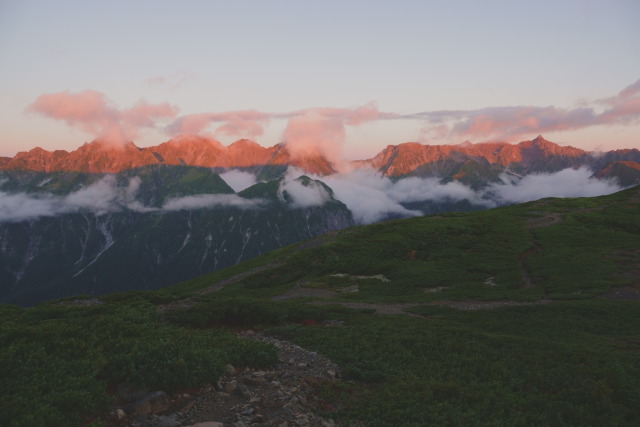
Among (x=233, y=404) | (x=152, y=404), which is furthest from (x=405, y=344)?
(x=152, y=404)

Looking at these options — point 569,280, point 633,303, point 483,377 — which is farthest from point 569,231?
point 483,377

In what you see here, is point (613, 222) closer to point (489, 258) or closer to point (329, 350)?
point (489, 258)

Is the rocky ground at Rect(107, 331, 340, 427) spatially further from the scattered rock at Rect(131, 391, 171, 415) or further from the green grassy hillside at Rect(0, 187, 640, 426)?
the green grassy hillside at Rect(0, 187, 640, 426)

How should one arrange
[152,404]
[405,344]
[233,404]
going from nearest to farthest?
[152,404]
[233,404]
[405,344]

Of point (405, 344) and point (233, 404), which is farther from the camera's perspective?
point (405, 344)

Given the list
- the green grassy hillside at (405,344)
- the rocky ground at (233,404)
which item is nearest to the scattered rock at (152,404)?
the rocky ground at (233,404)

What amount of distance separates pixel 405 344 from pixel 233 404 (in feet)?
50.6

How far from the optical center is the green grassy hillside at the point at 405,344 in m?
15.1

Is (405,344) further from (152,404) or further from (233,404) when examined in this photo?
(152,404)

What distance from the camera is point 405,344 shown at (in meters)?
27.2

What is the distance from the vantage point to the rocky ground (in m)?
13.3

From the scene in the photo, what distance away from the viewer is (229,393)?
16.0 metres

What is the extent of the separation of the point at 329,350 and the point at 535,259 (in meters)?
58.4

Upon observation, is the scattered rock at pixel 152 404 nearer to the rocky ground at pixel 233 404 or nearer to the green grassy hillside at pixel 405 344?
the rocky ground at pixel 233 404
